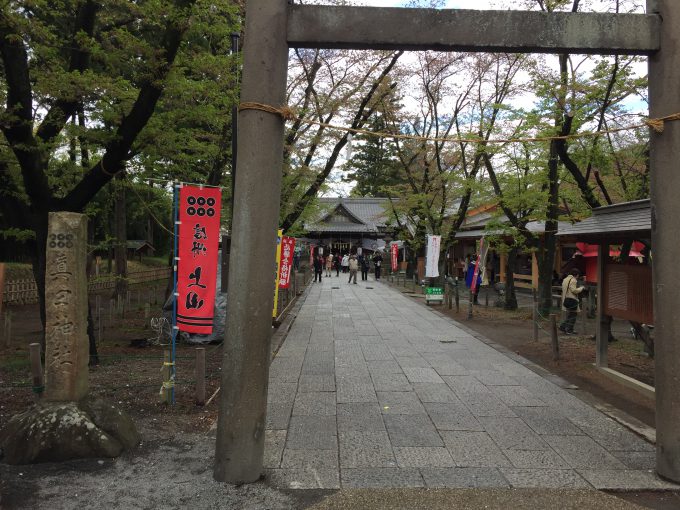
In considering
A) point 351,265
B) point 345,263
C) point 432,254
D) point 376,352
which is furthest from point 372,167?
point 376,352

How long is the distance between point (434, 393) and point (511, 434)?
1595 millimetres

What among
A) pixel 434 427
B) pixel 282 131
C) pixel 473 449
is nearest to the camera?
pixel 282 131

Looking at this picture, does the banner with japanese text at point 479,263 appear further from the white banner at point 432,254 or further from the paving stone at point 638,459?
the paving stone at point 638,459

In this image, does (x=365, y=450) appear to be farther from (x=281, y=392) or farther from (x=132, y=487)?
(x=281, y=392)

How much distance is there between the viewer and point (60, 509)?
3379 mm

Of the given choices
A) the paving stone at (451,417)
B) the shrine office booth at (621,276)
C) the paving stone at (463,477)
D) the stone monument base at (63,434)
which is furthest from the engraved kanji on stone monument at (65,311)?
the shrine office booth at (621,276)

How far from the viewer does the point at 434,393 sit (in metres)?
6.42

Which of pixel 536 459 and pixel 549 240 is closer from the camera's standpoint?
pixel 536 459

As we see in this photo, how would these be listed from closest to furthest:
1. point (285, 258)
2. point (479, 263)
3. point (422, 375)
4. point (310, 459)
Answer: point (310, 459) → point (422, 375) → point (285, 258) → point (479, 263)

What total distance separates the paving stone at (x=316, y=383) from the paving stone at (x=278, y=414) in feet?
2.22

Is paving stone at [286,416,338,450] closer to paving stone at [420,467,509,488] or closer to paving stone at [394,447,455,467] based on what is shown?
paving stone at [394,447,455,467]

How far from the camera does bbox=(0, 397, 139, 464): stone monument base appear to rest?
13.3 feet

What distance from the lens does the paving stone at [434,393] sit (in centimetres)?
614

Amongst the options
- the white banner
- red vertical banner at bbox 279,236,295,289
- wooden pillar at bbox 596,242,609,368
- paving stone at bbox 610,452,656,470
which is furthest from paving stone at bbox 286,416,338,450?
the white banner
